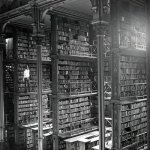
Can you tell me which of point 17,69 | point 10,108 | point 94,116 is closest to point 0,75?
point 17,69

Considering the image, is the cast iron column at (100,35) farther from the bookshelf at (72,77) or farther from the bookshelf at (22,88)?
the bookshelf at (22,88)

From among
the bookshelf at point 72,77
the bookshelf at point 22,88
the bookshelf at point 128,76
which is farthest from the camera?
the bookshelf at point 22,88

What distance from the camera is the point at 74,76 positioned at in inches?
385

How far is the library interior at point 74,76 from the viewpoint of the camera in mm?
6996

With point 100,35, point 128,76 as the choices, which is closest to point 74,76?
point 128,76

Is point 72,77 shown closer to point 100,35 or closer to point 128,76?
point 128,76

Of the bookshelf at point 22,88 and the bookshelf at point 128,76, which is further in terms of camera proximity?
the bookshelf at point 22,88

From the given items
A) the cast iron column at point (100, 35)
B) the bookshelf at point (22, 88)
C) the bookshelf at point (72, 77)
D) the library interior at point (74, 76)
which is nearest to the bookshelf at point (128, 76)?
the library interior at point (74, 76)

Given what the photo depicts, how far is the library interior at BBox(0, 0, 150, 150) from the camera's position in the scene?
700cm

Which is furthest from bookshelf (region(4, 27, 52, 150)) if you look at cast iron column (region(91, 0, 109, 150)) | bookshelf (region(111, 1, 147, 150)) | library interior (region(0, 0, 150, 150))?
cast iron column (region(91, 0, 109, 150))

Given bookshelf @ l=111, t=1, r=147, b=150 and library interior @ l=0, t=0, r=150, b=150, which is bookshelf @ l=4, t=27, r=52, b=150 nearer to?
library interior @ l=0, t=0, r=150, b=150

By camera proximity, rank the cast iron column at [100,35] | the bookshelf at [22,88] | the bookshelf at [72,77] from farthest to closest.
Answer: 1. the bookshelf at [22,88]
2. the bookshelf at [72,77]
3. the cast iron column at [100,35]

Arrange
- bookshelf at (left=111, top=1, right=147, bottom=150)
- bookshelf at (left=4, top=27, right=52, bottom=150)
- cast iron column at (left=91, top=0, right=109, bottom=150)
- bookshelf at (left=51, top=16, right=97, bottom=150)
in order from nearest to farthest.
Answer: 1. cast iron column at (left=91, top=0, right=109, bottom=150)
2. bookshelf at (left=111, top=1, right=147, bottom=150)
3. bookshelf at (left=51, top=16, right=97, bottom=150)
4. bookshelf at (left=4, top=27, right=52, bottom=150)

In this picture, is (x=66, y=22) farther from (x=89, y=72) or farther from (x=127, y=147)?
(x=127, y=147)
